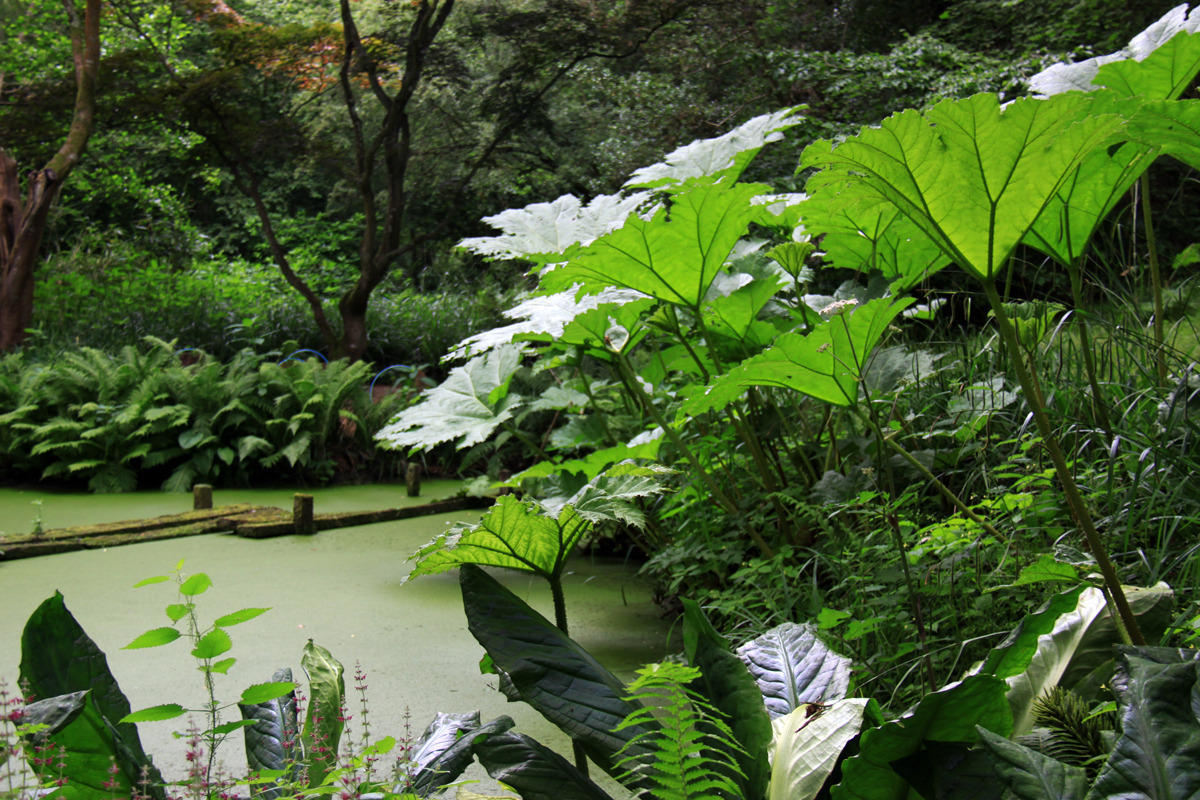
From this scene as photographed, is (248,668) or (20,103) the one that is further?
(20,103)

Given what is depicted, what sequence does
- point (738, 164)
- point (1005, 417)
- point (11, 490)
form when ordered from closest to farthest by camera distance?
1. point (1005, 417)
2. point (738, 164)
3. point (11, 490)

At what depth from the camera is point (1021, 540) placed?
5.39 ft

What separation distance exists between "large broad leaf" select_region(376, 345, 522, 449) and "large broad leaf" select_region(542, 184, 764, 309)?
0.78 meters

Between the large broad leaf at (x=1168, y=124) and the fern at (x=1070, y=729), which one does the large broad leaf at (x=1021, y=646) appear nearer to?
the fern at (x=1070, y=729)

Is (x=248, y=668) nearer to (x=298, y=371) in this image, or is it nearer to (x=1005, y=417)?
(x=1005, y=417)

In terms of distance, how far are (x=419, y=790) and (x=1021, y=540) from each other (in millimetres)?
1159

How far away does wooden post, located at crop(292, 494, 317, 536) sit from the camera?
363 cm

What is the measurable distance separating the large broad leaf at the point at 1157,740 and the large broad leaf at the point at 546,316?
1.36 meters

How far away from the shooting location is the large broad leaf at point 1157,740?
76 centimetres

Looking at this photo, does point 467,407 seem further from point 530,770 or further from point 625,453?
point 530,770

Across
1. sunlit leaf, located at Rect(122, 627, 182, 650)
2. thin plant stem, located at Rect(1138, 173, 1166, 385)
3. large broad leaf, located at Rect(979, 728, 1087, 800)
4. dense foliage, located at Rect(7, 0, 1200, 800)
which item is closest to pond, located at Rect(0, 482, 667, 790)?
dense foliage, located at Rect(7, 0, 1200, 800)

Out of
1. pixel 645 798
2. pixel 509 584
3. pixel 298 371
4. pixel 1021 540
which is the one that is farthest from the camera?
pixel 298 371

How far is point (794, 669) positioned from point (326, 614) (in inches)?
68.8

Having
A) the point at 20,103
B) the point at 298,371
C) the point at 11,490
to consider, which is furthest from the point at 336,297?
the point at 11,490
